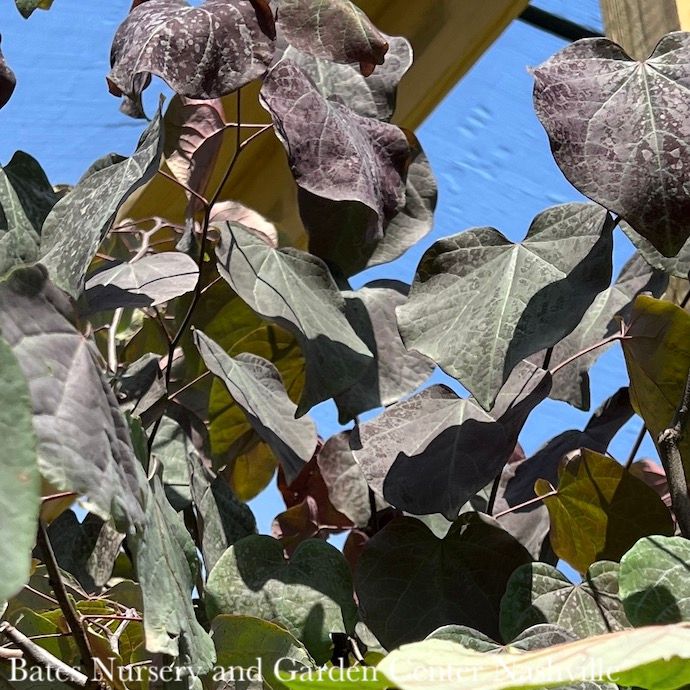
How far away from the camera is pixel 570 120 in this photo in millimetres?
479

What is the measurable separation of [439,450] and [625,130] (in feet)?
0.69

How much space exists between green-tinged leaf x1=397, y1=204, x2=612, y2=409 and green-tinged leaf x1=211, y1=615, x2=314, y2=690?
0.49 feet

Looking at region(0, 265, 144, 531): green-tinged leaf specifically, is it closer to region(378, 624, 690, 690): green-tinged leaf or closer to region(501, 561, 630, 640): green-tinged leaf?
region(378, 624, 690, 690): green-tinged leaf

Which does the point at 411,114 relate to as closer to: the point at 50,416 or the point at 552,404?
the point at 552,404

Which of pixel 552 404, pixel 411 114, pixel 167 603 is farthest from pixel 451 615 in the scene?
pixel 552 404

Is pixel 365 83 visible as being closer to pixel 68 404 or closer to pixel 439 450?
pixel 439 450

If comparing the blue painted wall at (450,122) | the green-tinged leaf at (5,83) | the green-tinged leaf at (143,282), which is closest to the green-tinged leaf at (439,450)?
the green-tinged leaf at (143,282)

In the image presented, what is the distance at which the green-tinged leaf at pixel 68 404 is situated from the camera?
291mm

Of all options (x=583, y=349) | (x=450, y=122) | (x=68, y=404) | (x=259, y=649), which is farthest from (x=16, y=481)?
(x=450, y=122)

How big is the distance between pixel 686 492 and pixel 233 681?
0.79 ft

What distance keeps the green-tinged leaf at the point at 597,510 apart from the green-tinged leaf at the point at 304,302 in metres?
0.14

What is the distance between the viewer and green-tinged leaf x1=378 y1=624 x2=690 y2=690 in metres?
0.21

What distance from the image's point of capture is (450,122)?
1.34 metres

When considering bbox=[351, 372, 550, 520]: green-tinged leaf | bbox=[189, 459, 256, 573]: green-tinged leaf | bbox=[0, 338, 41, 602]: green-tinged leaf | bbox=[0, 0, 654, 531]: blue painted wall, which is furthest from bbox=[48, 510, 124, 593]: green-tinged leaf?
bbox=[0, 0, 654, 531]: blue painted wall
